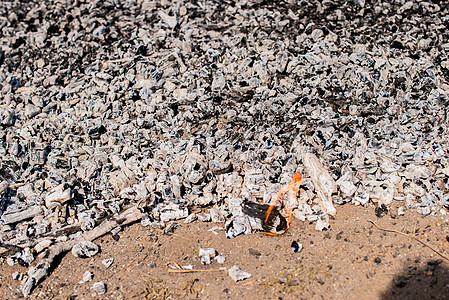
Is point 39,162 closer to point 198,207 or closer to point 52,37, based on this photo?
point 198,207

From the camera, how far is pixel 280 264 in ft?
10.1

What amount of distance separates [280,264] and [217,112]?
71.6 inches

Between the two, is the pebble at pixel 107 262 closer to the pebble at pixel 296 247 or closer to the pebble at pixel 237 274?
the pebble at pixel 237 274

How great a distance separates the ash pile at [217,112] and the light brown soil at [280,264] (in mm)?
172

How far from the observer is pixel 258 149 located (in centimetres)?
382

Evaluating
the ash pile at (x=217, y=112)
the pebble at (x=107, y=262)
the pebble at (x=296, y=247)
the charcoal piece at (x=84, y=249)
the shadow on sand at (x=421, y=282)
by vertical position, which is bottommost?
the pebble at (x=107, y=262)

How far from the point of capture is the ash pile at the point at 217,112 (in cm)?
355

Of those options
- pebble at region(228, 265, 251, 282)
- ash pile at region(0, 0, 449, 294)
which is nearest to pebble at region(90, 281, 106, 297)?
ash pile at region(0, 0, 449, 294)

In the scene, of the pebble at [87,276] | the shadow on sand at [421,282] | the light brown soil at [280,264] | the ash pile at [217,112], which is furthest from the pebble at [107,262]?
the shadow on sand at [421,282]

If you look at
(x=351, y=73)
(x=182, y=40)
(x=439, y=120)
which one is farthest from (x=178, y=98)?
(x=439, y=120)

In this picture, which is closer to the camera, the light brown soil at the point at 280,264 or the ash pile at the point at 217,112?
the light brown soil at the point at 280,264

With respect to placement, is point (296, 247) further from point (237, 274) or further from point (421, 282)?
point (421, 282)

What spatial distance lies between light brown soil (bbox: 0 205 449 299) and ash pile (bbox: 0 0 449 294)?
172mm

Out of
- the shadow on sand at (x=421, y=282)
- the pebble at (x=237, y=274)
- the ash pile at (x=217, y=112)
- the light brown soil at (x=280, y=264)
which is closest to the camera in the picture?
the shadow on sand at (x=421, y=282)
